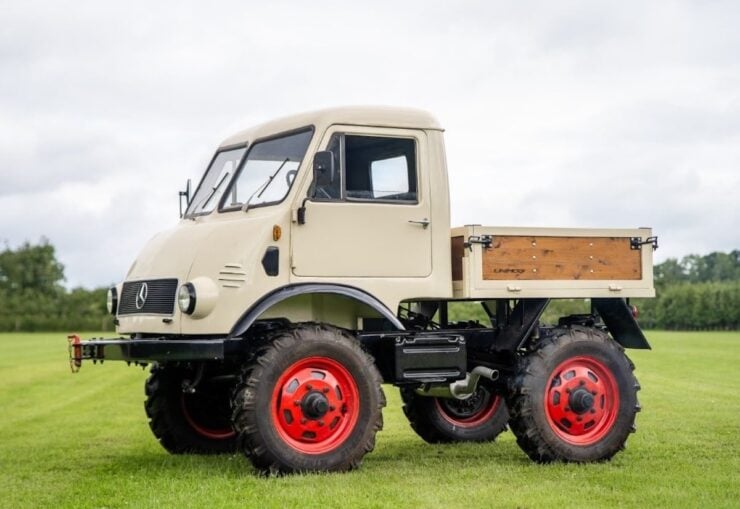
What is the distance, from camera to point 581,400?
12.1 meters

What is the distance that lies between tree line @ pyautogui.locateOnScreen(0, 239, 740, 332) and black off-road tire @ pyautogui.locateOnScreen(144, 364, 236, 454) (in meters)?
69.0

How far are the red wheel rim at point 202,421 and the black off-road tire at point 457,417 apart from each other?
2.06 metres

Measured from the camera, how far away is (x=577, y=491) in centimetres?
1018

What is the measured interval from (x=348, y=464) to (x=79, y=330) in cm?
7841

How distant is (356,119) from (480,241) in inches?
64.5

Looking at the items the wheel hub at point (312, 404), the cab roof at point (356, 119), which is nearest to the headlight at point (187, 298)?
the wheel hub at point (312, 404)

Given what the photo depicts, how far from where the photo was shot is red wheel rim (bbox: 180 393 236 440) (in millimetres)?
13188

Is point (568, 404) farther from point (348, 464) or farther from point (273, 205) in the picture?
point (273, 205)

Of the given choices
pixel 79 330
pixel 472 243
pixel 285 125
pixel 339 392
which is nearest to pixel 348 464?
pixel 339 392

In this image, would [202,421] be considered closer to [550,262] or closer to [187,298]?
[187,298]

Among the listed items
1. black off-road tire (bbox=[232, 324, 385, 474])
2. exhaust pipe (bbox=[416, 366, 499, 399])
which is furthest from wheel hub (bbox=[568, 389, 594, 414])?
black off-road tire (bbox=[232, 324, 385, 474])

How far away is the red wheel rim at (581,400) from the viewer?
477 inches

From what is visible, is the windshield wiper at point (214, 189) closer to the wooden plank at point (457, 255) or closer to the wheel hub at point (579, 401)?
the wooden plank at point (457, 255)

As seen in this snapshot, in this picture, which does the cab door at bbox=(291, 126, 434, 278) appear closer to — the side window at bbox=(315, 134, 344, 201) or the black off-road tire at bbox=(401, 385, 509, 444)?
the side window at bbox=(315, 134, 344, 201)
